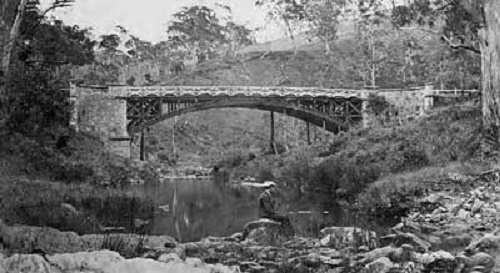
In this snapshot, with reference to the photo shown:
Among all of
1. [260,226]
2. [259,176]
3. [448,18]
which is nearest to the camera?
[260,226]

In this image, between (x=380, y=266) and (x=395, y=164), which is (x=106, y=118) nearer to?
(x=395, y=164)

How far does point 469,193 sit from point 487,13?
17.4ft

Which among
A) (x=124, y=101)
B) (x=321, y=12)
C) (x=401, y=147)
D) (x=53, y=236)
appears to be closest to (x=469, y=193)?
(x=401, y=147)

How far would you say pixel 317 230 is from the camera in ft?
43.3

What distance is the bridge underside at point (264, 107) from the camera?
4069 cm

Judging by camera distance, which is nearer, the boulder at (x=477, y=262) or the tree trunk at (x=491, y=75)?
the boulder at (x=477, y=262)

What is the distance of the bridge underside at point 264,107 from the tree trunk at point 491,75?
25.4m

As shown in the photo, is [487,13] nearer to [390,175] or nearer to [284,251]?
[390,175]

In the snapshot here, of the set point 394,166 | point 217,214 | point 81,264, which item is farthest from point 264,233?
point 394,166

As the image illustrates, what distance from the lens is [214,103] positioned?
41.9 meters

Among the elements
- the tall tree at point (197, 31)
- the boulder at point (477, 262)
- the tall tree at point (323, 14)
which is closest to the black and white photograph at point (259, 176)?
the boulder at point (477, 262)

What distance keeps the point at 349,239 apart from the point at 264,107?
3476 cm

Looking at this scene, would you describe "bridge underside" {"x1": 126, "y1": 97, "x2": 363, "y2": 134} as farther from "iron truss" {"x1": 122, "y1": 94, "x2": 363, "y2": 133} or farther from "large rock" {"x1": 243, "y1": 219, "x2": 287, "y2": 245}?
"large rock" {"x1": 243, "y1": 219, "x2": 287, "y2": 245}

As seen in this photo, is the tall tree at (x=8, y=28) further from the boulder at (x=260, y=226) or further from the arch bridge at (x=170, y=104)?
the arch bridge at (x=170, y=104)
